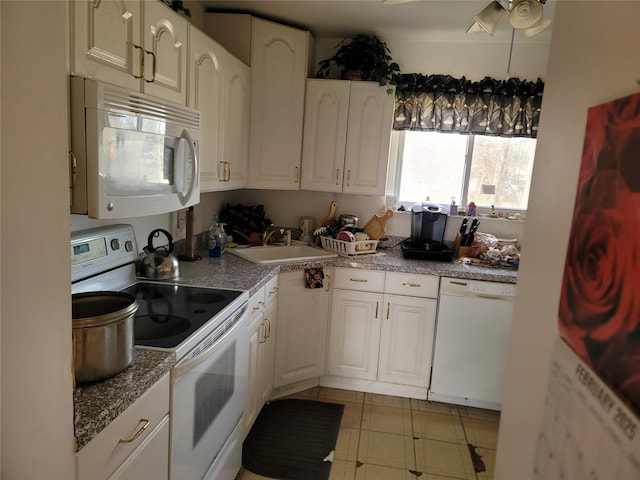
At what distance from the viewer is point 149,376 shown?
1291 millimetres

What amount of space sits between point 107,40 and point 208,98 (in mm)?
909

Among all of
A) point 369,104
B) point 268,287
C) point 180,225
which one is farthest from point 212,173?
point 369,104

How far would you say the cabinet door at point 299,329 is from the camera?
2867mm

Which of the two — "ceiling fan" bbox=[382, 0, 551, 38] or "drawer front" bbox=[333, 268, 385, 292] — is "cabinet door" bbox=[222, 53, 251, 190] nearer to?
"drawer front" bbox=[333, 268, 385, 292]

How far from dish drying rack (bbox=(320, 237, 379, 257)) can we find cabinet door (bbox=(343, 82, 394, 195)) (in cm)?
36

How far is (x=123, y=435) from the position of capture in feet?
3.88

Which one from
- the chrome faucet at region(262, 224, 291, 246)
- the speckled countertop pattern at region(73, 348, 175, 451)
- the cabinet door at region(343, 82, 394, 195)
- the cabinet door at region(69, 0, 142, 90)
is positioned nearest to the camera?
the speckled countertop pattern at region(73, 348, 175, 451)

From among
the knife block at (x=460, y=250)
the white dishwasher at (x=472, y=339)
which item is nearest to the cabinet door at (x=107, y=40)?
the white dishwasher at (x=472, y=339)

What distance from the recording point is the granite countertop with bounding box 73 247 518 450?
1092 mm

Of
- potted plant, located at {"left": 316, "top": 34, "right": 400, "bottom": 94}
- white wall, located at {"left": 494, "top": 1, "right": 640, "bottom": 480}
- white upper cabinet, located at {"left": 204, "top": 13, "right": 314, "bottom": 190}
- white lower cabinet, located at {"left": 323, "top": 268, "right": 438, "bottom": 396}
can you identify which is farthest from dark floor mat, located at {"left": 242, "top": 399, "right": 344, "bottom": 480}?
potted plant, located at {"left": 316, "top": 34, "right": 400, "bottom": 94}

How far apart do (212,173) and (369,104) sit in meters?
1.27

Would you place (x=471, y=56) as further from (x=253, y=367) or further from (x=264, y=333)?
(x=253, y=367)

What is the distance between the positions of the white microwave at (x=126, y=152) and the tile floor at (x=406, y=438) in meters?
1.48

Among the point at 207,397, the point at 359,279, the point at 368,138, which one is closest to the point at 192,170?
the point at 207,397
